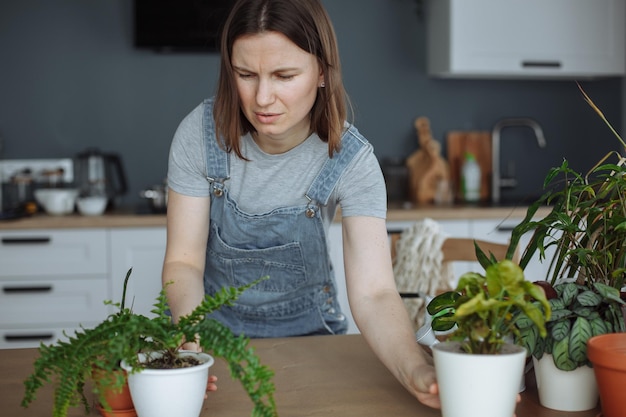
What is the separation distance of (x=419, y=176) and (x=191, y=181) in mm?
2372

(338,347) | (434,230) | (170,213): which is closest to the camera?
(338,347)

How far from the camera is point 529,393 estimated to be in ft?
4.06

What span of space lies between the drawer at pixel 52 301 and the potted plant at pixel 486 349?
8.12 ft

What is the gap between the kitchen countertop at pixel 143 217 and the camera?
3271 millimetres

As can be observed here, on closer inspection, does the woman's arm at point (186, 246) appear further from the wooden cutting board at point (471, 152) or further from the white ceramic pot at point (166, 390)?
the wooden cutting board at point (471, 152)

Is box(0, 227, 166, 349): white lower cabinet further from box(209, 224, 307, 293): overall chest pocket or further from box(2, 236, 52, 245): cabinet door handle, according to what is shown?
box(209, 224, 307, 293): overall chest pocket

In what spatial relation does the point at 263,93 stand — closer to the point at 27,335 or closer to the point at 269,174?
the point at 269,174

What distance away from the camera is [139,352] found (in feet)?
3.56

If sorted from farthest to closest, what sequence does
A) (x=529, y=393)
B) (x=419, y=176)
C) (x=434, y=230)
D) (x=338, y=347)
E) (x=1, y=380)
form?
(x=419, y=176), (x=434, y=230), (x=338, y=347), (x=1, y=380), (x=529, y=393)

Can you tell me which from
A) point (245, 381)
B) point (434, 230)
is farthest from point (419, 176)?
point (245, 381)

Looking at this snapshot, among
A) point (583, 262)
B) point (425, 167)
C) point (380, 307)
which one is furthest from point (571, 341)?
point (425, 167)

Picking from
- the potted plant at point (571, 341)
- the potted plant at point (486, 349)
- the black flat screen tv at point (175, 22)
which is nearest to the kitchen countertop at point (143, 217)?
the black flat screen tv at point (175, 22)

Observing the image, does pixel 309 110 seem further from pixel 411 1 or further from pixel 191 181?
pixel 411 1

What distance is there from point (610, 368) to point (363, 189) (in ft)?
2.23
